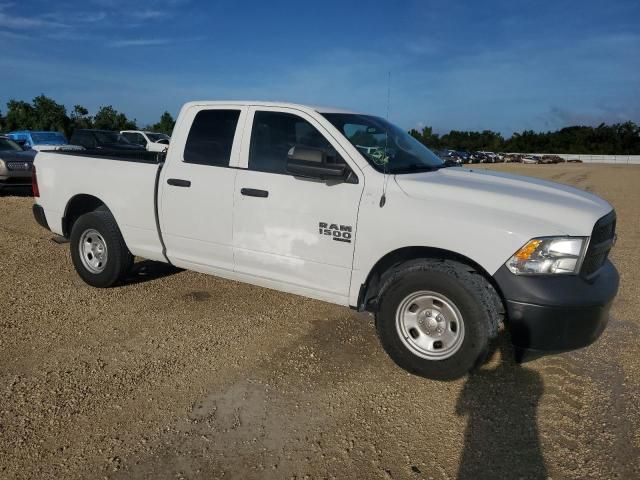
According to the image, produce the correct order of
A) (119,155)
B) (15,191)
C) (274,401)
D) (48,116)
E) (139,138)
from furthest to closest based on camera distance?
1. (48,116)
2. (139,138)
3. (15,191)
4. (119,155)
5. (274,401)

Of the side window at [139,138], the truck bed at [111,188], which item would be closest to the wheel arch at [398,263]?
the truck bed at [111,188]

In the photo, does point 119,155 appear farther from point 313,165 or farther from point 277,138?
point 313,165

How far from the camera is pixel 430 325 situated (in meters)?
3.67

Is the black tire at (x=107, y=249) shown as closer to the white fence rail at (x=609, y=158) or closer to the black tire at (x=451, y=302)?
the black tire at (x=451, y=302)

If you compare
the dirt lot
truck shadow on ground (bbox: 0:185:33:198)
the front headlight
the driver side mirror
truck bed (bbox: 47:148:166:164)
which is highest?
the driver side mirror

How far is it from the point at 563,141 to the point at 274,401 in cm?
10586

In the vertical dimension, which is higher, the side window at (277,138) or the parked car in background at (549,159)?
the side window at (277,138)

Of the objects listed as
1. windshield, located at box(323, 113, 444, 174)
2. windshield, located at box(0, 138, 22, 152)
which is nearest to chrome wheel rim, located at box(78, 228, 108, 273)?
windshield, located at box(323, 113, 444, 174)

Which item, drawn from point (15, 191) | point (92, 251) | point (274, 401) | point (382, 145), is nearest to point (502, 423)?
point (274, 401)

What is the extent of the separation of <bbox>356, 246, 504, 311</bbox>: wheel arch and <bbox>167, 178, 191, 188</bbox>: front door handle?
1868mm

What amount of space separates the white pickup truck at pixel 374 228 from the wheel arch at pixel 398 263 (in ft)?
0.04

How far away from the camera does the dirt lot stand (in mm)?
2799

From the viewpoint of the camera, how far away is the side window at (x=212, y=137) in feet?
14.9

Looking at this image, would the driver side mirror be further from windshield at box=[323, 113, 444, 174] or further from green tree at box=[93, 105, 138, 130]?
green tree at box=[93, 105, 138, 130]
